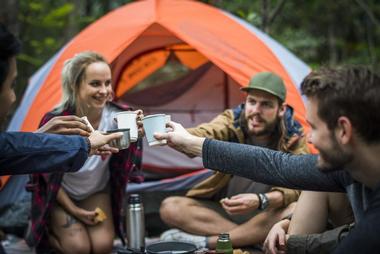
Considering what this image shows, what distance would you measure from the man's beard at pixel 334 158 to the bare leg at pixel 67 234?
1734 millimetres

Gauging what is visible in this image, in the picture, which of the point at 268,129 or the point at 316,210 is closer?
the point at 316,210

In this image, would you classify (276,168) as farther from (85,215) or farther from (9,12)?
(9,12)

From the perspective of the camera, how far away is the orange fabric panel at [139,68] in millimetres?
4668

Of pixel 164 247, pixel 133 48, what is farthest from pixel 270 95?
pixel 133 48

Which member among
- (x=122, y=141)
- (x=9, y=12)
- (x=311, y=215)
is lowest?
(x=311, y=215)

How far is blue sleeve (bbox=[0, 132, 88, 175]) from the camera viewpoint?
1.70m

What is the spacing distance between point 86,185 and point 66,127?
3.28 feet

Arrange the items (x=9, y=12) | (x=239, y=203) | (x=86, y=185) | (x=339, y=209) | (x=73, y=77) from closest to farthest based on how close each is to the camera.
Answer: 1. (x=339, y=209)
2. (x=239, y=203)
3. (x=73, y=77)
4. (x=86, y=185)
5. (x=9, y=12)

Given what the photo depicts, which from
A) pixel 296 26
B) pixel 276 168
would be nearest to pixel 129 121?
pixel 276 168

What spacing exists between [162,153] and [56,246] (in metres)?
1.52

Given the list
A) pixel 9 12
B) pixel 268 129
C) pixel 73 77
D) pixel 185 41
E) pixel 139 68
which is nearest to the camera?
pixel 73 77

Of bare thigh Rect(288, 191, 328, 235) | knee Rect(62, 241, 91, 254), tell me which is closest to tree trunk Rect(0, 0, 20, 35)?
knee Rect(62, 241, 91, 254)

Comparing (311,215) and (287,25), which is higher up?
(287,25)

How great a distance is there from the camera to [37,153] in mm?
1741
